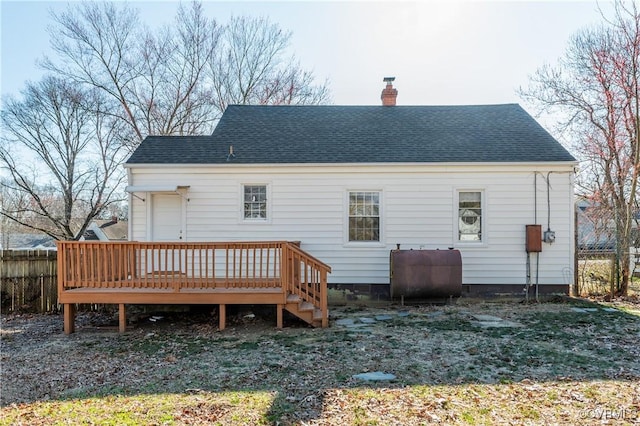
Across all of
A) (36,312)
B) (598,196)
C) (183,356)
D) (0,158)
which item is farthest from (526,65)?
(0,158)

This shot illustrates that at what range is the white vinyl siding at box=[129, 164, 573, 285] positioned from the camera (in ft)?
30.0

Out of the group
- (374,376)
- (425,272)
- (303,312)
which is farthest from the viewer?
(425,272)

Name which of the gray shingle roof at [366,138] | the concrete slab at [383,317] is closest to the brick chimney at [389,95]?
the gray shingle roof at [366,138]

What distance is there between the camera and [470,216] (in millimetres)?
9336

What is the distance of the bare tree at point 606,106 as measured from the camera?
32.7 ft

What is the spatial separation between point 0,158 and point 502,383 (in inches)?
743

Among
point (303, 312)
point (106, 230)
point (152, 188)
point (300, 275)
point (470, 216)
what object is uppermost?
point (152, 188)

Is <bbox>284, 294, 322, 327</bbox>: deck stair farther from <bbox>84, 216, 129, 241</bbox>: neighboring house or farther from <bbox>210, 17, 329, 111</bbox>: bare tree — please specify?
<bbox>210, 17, 329, 111</bbox>: bare tree

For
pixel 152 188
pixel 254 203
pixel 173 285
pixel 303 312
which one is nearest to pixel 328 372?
pixel 303 312

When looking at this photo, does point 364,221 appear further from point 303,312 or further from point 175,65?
point 175,65

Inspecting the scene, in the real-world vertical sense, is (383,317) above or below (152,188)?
below

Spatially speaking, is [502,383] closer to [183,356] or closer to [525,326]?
[525,326]

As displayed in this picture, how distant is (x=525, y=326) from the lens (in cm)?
671

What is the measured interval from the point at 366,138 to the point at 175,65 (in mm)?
13791
